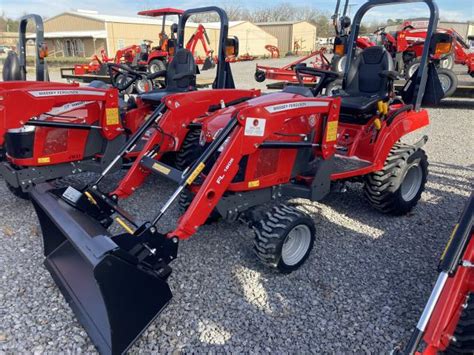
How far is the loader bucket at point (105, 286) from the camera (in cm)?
210

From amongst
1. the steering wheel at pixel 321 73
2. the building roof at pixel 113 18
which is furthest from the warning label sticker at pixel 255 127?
the building roof at pixel 113 18

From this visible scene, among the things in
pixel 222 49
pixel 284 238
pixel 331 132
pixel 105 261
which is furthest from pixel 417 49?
pixel 105 261

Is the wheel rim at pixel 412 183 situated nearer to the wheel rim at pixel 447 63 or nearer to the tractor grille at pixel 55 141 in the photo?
the tractor grille at pixel 55 141

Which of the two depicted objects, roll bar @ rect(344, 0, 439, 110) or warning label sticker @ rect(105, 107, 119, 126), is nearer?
roll bar @ rect(344, 0, 439, 110)

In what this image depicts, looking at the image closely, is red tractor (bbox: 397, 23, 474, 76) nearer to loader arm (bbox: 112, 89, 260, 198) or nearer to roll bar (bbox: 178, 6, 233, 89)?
roll bar (bbox: 178, 6, 233, 89)

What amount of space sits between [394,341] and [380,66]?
9.33 ft

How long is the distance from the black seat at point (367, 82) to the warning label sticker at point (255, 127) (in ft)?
4.57

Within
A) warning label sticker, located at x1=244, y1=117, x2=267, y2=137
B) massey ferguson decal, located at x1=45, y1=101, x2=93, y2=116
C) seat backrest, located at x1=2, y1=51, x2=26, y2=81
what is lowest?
massey ferguson decal, located at x1=45, y1=101, x2=93, y2=116

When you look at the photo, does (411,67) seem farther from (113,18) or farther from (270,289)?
(113,18)

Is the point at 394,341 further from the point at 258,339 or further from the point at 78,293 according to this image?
the point at 78,293

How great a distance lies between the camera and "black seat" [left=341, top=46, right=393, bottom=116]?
12.7 ft

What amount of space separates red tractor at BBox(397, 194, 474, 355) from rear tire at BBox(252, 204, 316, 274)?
1176 millimetres

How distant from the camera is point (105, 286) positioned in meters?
2.08

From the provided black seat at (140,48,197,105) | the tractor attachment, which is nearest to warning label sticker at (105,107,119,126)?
black seat at (140,48,197,105)
